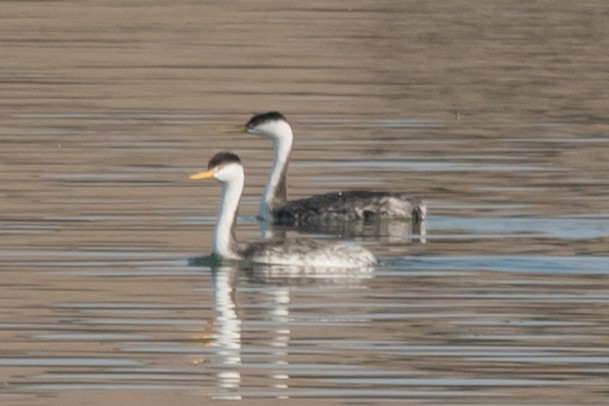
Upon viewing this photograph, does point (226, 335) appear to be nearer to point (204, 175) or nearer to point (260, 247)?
point (260, 247)

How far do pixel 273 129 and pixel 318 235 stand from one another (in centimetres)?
218

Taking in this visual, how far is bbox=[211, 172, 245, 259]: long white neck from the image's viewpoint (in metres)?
18.2

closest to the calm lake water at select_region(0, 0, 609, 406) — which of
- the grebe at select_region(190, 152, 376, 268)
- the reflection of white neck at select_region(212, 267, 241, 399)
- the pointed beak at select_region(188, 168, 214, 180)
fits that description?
the reflection of white neck at select_region(212, 267, 241, 399)

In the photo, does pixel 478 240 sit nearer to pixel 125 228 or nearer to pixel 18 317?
pixel 125 228

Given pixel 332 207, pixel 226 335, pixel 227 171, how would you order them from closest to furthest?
pixel 226 335
pixel 227 171
pixel 332 207

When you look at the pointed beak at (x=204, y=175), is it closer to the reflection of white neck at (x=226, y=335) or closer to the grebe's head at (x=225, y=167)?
the grebe's head at (x=225, y=167)

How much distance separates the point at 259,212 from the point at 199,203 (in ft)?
2.28

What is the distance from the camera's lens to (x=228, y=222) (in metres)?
18.4

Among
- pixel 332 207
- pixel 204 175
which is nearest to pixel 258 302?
pixel 204 175

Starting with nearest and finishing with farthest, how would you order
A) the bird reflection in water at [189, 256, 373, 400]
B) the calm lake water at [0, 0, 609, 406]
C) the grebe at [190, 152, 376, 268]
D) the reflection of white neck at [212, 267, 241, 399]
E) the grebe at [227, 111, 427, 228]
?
the reflection of white neck at [212, 267, 241, 399], the bird reflection in water at [189, 256, 373, 400], the calm lake water at [0, 0, 609, 406], the grebe at [190, 152, 376, 268], the grebe at [227, 111, 427, 228]

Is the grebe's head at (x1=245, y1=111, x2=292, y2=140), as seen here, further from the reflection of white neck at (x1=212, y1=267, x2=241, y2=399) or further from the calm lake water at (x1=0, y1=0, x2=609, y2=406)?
the reflection of white neck at (x1=212, y1=267, x2=241, y2=399)

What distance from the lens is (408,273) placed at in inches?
693

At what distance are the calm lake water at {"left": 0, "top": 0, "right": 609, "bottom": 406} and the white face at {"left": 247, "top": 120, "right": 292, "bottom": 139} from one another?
748 millimetres

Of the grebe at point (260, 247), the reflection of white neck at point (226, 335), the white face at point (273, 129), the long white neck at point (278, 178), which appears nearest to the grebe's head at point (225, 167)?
the grebe at point (260, 247)
